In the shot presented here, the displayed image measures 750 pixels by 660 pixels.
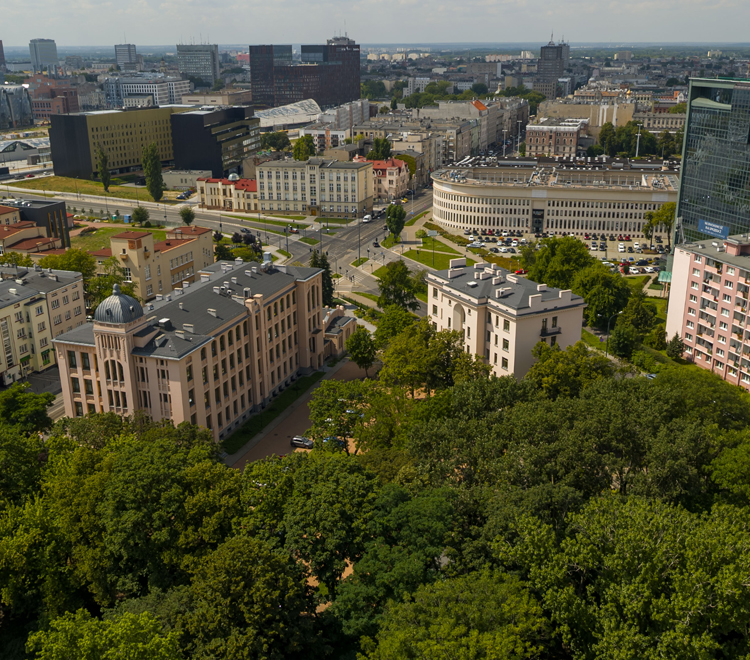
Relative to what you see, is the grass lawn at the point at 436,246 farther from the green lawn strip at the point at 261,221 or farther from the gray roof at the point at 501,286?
the gray roof at the point at 501,286

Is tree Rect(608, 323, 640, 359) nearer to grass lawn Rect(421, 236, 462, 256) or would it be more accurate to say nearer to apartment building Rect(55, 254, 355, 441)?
apartment building Rect(55, 254, 355, 441)

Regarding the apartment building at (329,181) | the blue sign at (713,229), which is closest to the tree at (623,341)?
the blue sign at (713,229)

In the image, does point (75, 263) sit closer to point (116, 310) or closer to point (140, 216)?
point (116, 310)

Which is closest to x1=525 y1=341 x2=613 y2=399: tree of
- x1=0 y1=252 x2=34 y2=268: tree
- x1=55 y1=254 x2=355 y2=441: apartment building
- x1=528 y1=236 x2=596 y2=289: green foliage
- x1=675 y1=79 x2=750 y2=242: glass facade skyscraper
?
x1=55 y1=254 x2=355 y2=441: apartment building

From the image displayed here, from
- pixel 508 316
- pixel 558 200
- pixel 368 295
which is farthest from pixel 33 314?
pixel 558 200

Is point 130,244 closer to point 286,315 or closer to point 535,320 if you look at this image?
point 286,315

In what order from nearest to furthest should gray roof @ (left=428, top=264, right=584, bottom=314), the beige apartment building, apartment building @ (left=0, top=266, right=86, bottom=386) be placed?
gray roof @ (left=428, top=264, right=584, bottom=314)
apartment building @ (left=0, top=266, right=86, bottom=386)
the beige apartment building
